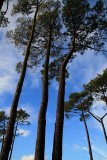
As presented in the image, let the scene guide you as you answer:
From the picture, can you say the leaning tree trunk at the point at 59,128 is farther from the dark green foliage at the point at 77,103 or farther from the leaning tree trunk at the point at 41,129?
the dark green foliage at the point at 77,103

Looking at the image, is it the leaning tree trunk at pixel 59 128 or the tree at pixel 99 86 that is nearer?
the leaning tree trunk at pixel 59 128

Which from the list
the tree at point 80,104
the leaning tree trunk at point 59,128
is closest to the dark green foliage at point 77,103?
the tree at point 80,104

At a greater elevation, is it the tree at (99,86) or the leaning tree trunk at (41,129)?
the tree at (99,86)

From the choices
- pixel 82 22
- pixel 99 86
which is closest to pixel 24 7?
pixel 82 22

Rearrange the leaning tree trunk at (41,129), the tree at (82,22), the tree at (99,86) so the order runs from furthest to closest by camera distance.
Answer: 1. the tree at (99,86)
2. the tree at (82,22)
3. the leaning tree trunk at (41,129)

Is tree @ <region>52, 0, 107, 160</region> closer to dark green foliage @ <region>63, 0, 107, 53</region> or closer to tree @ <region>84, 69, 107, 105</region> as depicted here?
dark green foliage @ <region>63, 0, 107, 53</region>

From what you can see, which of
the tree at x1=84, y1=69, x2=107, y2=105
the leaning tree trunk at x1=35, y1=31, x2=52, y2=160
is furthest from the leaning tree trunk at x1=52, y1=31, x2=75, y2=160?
the tree at x1=84, y1=69, x2=107, y2=105

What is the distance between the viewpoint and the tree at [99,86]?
24.7 metres

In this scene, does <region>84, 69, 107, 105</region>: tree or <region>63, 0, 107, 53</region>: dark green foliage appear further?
<region>84, 69, 107, 105</region>: tree

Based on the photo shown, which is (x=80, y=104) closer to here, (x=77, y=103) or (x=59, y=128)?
(x=77, y=103)

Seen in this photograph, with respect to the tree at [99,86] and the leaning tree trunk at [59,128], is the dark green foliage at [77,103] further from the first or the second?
the leaning tree trunk at [59,128]

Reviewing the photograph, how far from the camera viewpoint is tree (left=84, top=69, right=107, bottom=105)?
24.7 meters

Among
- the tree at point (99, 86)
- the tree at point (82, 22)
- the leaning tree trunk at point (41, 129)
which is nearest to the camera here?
the leaning tree trunk at point (41, 129)

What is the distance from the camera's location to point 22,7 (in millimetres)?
15844
